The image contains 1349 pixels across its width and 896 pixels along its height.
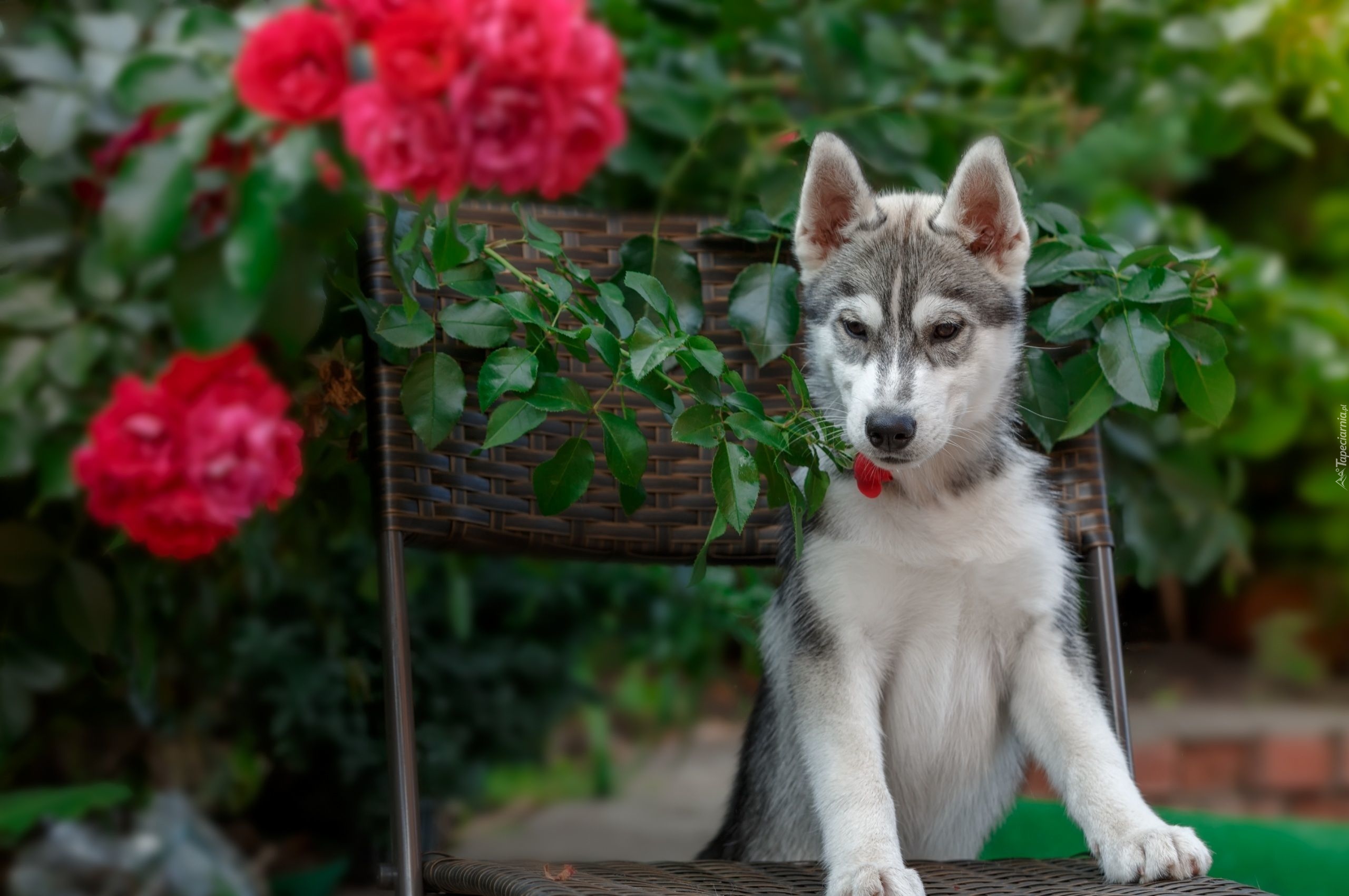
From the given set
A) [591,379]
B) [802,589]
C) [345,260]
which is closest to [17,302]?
[345,260]

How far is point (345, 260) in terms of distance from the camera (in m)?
1.56

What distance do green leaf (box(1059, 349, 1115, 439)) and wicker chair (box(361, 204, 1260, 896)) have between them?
17 centimetres

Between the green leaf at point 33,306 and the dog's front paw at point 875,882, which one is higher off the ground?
the green leaf at point 33,306

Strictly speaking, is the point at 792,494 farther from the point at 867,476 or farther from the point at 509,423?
the point at 509,423

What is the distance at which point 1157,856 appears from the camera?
1648mm

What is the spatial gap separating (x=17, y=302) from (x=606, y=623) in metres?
3.38

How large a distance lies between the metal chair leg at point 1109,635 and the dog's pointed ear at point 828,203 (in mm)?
682

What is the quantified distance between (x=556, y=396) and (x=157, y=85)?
761 mm

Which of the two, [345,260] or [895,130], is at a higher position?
[895,130]

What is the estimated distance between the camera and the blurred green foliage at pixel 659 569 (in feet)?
6.80

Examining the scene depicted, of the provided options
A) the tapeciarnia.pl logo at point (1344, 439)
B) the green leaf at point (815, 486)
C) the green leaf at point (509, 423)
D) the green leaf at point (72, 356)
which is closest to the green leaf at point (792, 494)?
the green leaf at point (815, 486)

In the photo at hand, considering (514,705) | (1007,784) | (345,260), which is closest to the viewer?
(345,260)

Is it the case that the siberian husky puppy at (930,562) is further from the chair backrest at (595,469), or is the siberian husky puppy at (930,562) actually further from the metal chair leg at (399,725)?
the metal chair leg at (399,725)

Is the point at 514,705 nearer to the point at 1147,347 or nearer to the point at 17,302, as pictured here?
the point at 1147,347
